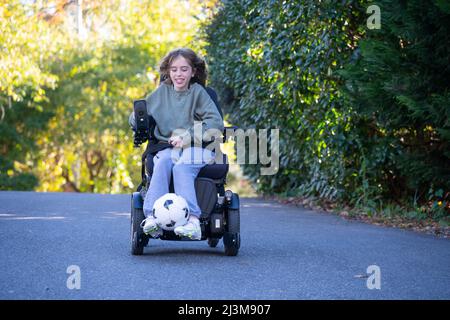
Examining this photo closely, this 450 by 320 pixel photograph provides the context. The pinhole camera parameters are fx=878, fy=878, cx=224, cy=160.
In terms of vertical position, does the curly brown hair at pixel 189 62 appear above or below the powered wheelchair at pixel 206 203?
above

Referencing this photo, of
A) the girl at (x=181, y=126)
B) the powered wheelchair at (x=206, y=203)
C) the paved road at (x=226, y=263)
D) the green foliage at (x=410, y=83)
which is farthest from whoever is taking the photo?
the green foliage at (x=410, y=83)

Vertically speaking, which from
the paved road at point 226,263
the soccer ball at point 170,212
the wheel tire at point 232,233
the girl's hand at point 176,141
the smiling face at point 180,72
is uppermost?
the smiling face at point 180,72

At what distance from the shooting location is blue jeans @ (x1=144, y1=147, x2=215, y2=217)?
6691mm

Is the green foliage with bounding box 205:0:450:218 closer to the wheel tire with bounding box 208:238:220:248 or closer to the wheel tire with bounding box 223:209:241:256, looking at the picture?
the wheel tire with bounding box 208:238:220:248

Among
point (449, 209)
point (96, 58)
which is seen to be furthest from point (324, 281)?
point (96, 58)

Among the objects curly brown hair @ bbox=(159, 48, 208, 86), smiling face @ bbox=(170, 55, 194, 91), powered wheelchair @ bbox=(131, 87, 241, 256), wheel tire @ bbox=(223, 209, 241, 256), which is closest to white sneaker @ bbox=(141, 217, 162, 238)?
powered wheelchair @ bbox=(131, 87, 241, 256)

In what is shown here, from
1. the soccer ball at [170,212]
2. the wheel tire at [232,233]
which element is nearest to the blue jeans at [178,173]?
the soccer ball at [170,212]

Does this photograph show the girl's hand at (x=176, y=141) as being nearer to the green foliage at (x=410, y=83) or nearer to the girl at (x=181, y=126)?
the girl at (x=181, y=126)

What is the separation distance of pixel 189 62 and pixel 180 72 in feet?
0.42

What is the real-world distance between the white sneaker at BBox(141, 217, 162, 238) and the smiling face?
49.8 inches

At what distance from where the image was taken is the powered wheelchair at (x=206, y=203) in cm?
681

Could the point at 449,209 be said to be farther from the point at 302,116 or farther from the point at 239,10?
the point at 239,10

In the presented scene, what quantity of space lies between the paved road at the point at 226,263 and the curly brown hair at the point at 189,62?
1.45 m

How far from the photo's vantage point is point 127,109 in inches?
1292
